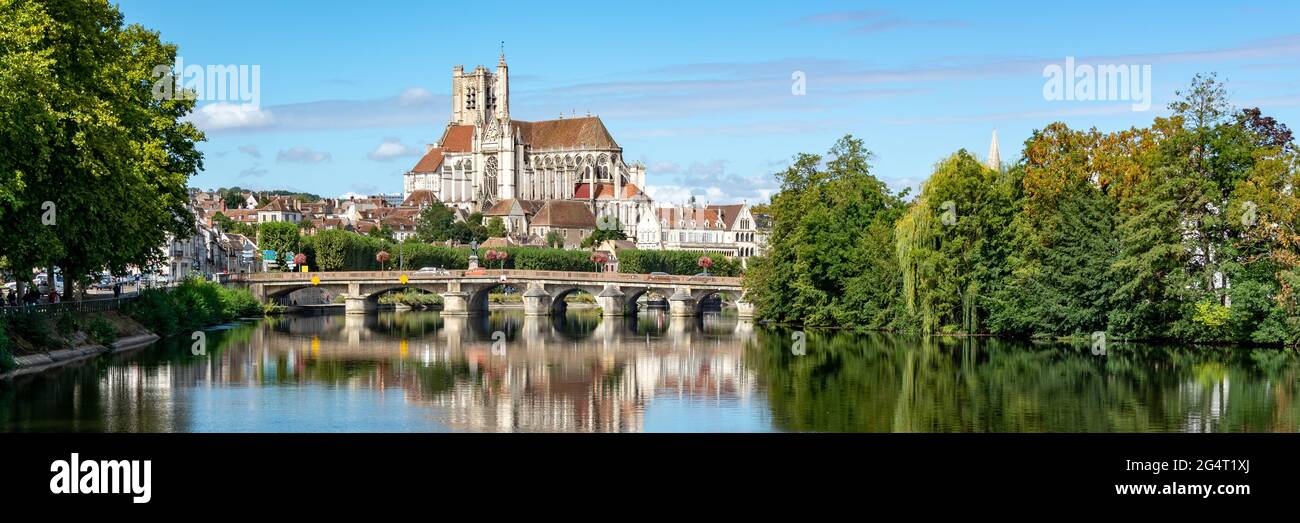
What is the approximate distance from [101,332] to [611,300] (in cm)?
5831

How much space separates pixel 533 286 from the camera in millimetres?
111188

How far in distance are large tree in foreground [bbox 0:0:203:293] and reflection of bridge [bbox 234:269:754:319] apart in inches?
2017

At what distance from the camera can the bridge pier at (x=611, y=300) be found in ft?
359

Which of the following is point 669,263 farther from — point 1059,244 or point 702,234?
point 1059,244

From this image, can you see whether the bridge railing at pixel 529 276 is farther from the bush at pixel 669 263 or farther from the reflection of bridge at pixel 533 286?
the bush at pixel 669 263

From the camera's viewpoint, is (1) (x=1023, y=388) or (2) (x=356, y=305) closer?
(1) (x=1023, y=388)

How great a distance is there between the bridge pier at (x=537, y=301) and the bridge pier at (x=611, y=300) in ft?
11.7

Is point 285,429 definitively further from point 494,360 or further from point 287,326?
point 287,326

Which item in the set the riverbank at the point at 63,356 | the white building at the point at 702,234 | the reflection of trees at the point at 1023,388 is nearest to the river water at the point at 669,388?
the reflection of trees at the point at 1023,388

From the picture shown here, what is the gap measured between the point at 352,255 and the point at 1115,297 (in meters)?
82.8

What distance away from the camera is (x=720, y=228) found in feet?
654

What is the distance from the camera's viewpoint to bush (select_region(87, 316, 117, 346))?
53.0 meters

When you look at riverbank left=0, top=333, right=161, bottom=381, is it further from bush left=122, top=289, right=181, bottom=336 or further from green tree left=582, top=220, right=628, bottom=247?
green tree left=582, top=220, right=628, bottom=247

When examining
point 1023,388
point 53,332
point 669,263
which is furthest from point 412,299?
point 1023,388
